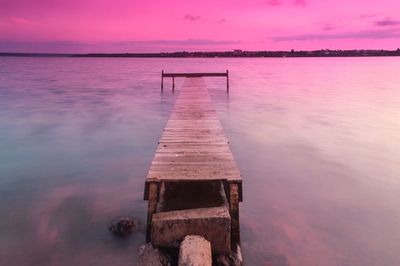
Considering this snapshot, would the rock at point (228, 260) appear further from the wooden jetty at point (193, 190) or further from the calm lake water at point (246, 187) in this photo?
the calm lake water at point (246, 187)

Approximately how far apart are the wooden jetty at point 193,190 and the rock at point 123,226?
627mm

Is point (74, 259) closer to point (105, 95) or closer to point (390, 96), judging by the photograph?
point (105, 95)

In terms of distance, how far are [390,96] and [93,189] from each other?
992 inches

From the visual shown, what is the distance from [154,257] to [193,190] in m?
1.54

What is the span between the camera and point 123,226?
541cm

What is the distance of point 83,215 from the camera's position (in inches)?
239

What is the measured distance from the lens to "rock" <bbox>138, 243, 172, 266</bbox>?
4.09 metres

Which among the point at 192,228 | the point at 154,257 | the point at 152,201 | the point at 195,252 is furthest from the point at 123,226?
the point at 195,252

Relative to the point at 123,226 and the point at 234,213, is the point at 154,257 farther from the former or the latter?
the point at 123,226

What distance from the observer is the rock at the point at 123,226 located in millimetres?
5363

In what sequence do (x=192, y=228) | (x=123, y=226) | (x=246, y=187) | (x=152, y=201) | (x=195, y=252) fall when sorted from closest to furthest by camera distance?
(x=195, y=252), (x=192, y=228), (x=152, y=201), (x=123, y=226), (x=246, y=187)

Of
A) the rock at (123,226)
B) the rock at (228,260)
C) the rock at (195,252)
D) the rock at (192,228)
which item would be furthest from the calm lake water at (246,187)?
the rock at (195,252)

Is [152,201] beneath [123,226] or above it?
above

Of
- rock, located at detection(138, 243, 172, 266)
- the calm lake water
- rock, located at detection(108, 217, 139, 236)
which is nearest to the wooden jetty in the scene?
rock, located at detection(138, 243, 172, 266)
